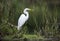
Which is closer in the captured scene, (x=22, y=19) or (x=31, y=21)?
(x=22, y=19)

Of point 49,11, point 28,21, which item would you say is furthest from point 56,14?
point 28,21

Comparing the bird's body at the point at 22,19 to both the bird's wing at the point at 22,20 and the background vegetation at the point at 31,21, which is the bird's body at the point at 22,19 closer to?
the bird's wing at the point at 22,20

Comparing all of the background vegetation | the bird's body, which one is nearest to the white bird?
the bird's body

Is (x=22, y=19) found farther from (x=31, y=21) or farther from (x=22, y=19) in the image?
(x=31, y=21)

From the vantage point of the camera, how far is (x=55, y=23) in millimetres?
8266

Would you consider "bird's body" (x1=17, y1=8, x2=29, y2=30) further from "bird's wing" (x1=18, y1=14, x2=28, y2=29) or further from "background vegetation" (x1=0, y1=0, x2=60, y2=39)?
"background vegetation" (x1=0, y1=0, x2=60, y2=39)

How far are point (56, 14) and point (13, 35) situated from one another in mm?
1477

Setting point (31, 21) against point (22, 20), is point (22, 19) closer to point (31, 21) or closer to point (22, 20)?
point (22, 20)

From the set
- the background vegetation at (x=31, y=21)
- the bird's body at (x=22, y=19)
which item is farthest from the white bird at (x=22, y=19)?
the background vegetation at (x=31, y=21)

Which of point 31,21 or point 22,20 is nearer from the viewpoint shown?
point 22,20

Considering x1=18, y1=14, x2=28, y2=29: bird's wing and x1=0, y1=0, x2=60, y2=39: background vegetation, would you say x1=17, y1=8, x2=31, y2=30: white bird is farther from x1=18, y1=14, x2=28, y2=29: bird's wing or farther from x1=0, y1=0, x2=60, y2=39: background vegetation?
x1=0, y1=0, x2=60, y2=39: background vegetation

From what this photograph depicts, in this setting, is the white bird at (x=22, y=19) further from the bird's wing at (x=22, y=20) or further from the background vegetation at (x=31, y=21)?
the background vegetation at (x=31, y=21)

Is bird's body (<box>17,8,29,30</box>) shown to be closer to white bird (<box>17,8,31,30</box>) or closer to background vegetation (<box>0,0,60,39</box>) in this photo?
white bird (<box>17,8,31,30</box>)

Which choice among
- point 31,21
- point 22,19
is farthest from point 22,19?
point 31,21
